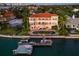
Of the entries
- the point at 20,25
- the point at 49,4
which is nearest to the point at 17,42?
the point at 20,25

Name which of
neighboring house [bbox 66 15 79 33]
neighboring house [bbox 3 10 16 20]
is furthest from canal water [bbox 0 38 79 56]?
neighboring house [bbox 3 10 16 20]

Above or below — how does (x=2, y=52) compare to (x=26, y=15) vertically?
below

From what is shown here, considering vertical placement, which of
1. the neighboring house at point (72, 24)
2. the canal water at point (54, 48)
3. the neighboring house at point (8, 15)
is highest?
the neighboring house at point (8, 15)

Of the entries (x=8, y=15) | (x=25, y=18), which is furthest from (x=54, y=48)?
(x=8, y=15)

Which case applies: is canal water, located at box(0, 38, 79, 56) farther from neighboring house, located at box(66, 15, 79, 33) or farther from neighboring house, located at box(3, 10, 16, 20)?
neighboring house, located at box(3, 10, 16, 20)

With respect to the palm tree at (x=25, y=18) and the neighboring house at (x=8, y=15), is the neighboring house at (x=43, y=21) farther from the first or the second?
the neighboring house at (x=8, y=15)

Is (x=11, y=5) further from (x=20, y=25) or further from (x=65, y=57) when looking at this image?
(x=65, y=57)

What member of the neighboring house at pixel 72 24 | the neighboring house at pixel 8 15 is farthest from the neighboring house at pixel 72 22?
the neighboring house at pixel 8 15
